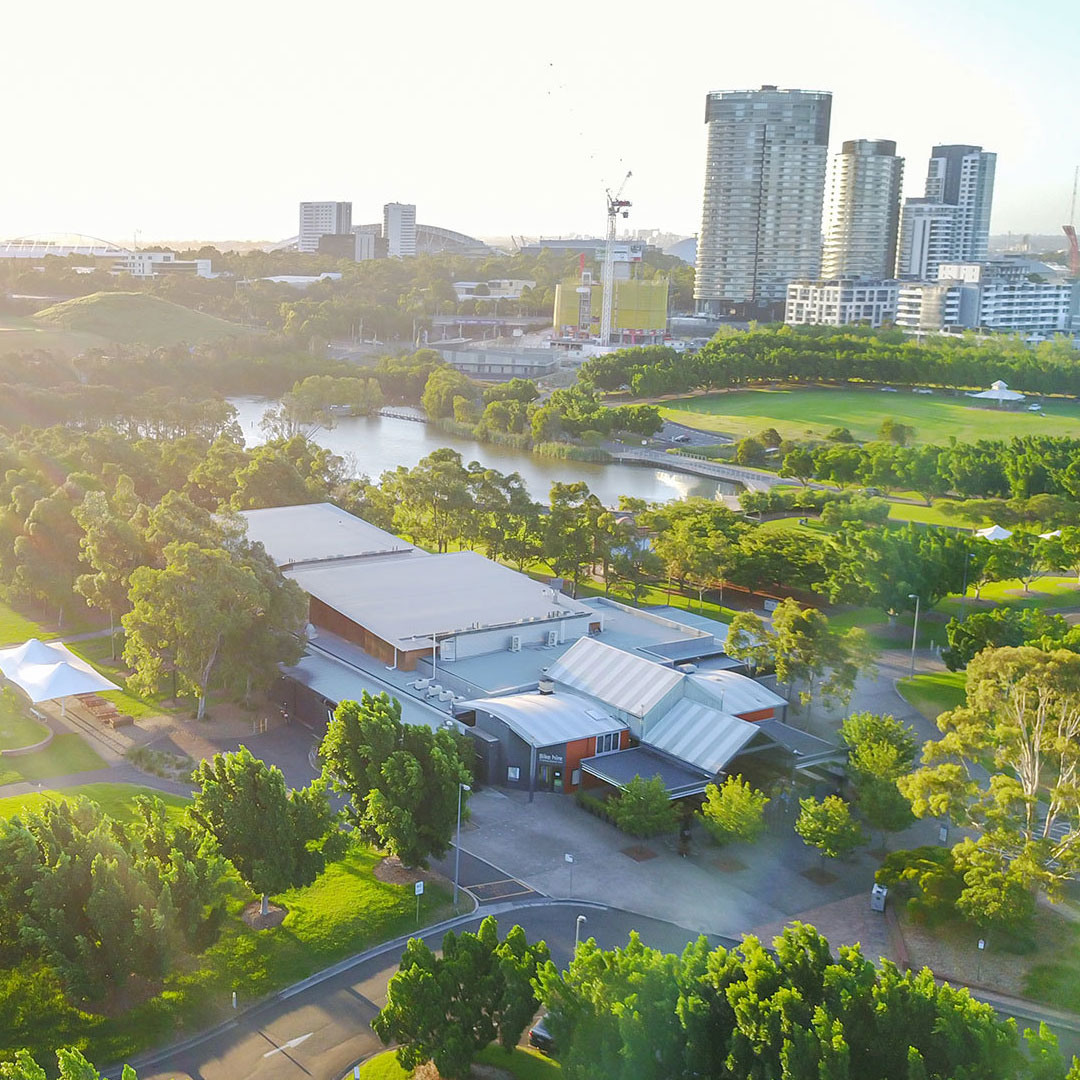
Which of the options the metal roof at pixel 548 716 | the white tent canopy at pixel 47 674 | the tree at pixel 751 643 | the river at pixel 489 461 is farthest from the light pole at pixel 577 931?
the river at pixel 489 461

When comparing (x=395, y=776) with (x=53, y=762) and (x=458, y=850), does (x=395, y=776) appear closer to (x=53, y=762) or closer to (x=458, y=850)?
(x=458, y=850)

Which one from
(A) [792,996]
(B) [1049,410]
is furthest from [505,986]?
(B) [1049,410]

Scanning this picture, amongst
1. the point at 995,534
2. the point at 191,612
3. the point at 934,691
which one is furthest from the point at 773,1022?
the point at 995,534

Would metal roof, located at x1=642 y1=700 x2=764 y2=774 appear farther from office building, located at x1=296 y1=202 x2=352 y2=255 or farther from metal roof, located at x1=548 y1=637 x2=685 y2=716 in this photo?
office building, located at x1=296 y1=202 x2=352 y2=255

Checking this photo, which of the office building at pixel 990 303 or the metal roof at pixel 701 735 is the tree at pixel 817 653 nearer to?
the metal roof at pixel 701 735

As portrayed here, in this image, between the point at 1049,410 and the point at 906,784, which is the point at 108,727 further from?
the point at 1049,410

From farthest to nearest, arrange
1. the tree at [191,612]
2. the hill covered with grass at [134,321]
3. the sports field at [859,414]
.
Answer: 1. the hill covered with grass at [134,321]
2. the sports field at [859,414]
3. the tree at [191,612]
